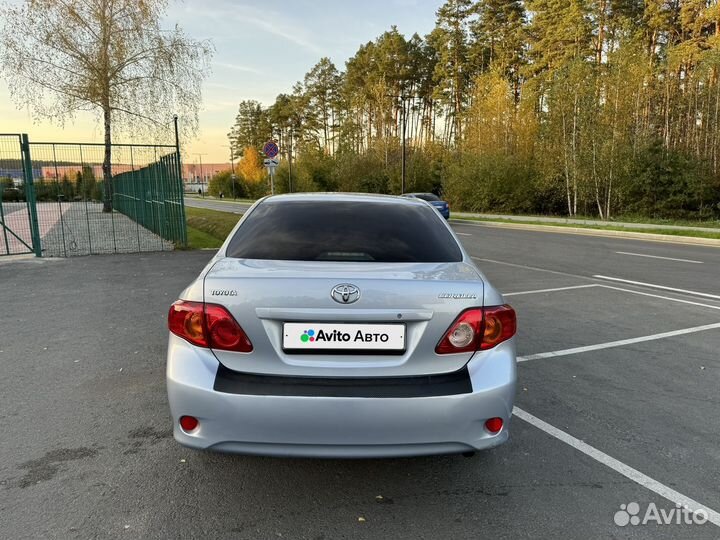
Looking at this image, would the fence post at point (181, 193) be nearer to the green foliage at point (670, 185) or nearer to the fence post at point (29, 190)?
the fence post at point (29, 190)

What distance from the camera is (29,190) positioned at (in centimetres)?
1160

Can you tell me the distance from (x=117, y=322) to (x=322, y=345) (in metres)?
4.89

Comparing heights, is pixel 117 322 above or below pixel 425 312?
below

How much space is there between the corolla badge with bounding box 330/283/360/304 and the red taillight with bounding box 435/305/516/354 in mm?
480

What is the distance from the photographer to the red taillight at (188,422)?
2.37 metres

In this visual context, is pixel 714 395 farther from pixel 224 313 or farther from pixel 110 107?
pixel 110 107

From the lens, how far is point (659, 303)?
742 cm

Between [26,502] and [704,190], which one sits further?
[704,190]

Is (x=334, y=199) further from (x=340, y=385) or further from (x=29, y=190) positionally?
(x=29, y=190)

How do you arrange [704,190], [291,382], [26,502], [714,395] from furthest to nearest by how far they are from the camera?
[704,190]
[714,395]
[26,502]
[291,382]

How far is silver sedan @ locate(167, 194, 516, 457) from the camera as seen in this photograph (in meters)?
2.28

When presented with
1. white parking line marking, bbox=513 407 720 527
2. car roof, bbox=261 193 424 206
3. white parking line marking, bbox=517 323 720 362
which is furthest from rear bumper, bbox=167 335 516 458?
white parking line marking, bbox=517 323 720 362

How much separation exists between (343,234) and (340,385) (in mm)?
1104

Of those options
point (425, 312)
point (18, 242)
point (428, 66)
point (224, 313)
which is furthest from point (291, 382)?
point (428, 66)
